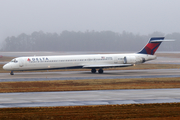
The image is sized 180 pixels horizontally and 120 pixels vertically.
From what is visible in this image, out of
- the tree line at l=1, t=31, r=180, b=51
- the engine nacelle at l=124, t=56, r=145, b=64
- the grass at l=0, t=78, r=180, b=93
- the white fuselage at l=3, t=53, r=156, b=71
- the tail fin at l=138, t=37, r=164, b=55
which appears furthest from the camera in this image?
the tree line at l=1, t=31, r=180, b=51

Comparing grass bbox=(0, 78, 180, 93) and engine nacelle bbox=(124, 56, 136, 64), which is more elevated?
engine nacelle bbox=(124, 56, 136, 64)

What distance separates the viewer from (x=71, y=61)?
41.3m

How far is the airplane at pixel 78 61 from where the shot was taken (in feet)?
132

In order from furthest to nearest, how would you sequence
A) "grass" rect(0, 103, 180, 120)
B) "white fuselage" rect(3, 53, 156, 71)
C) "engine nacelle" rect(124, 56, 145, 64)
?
"engine nacelle" rect(124, 56, 145, 64), "white fuselage" rect(3, 53, 156, 71), "grass" rect(0, 103, 180, 120)

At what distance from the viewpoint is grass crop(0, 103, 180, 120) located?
14.2m

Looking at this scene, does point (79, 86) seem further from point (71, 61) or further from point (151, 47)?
point (151, 47)

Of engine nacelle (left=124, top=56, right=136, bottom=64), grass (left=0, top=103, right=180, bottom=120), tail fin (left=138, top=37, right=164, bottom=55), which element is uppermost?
tail fin (left=138, top=37, right=164, bottom=55)

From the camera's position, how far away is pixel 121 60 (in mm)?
43125

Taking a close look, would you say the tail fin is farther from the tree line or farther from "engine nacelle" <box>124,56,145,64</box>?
the tree line

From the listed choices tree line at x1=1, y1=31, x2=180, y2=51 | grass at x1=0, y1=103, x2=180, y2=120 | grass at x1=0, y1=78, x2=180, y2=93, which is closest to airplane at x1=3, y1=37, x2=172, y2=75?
grass at x1=0, y1=78, x2=180, y2=93

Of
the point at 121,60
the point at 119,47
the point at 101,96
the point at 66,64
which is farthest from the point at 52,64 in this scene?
the point at 119,47

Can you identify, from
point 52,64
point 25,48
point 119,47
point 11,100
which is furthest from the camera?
→ point 25,48

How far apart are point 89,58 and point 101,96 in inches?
864

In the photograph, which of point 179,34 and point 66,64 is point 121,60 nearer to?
point 66,64
